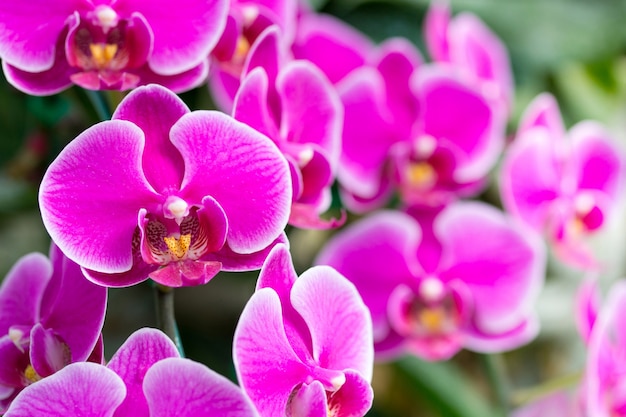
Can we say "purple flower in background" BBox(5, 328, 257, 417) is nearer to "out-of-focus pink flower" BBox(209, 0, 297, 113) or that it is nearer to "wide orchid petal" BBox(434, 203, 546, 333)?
"out-of-focus pink flower" BBox(209, 0, 297, 113)

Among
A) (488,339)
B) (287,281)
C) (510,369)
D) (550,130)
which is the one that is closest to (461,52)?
(550,130)

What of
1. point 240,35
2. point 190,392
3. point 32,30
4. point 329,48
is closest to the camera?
point 190,392

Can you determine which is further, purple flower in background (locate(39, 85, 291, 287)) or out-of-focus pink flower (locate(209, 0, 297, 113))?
out-of-focus pink flower (locate(209, 0, 297, 113))

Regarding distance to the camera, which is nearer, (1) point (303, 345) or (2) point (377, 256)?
(1) point (303, 345)

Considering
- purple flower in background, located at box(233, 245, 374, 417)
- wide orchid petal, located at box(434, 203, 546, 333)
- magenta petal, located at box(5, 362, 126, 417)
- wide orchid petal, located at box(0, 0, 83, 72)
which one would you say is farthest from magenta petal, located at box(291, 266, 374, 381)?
wide orchid petal, located at box(434, 203, 546, 333)

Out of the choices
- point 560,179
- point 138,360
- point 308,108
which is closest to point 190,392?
point 138,360

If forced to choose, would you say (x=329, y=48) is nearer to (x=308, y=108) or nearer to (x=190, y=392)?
(x=308, y=108)

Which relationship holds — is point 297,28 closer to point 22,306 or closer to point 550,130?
point 550,130
